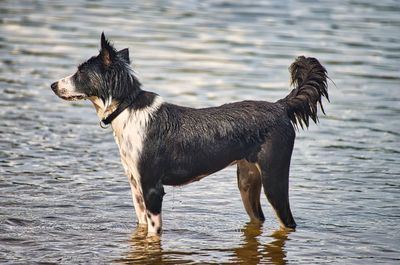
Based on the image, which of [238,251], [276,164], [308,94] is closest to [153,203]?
[238,251]

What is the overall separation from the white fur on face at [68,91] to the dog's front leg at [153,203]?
1052mm

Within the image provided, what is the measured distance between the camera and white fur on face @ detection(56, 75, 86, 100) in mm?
9844

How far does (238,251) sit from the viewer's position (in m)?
9.88

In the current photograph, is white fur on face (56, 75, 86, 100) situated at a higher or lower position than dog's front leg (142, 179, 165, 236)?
higher

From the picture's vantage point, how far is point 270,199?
10.2 meters

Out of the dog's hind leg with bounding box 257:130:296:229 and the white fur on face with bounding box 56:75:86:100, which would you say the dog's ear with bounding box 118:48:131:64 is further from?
the dog's hind leg with bounding box 257:130:296:229

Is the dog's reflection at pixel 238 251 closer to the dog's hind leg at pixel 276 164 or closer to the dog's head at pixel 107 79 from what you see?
the dog's hind leg at pixel 276 164

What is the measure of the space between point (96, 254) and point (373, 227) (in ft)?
9.62

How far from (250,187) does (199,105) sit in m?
6.01

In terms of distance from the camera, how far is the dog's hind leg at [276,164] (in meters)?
9.95

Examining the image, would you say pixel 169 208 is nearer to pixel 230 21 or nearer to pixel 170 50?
pixel 170 50

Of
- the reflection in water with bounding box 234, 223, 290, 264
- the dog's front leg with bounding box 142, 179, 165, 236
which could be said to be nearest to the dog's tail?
the reflection in water with bounding box 234, 223, 290, 264

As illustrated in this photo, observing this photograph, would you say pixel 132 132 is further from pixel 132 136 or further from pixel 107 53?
pixel 107 53

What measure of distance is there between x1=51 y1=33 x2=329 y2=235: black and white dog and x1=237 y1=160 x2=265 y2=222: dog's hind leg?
3.3 inches
